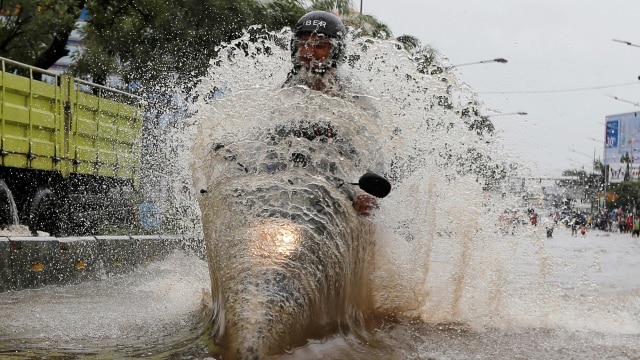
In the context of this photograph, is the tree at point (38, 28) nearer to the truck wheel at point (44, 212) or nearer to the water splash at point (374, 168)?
the truck wheel at point (44, 212)

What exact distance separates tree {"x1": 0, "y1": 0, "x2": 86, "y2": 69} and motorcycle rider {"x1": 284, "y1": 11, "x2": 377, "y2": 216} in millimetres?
12841

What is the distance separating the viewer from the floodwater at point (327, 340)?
5.48 m

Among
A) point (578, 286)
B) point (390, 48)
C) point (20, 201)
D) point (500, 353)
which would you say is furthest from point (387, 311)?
point (20, 201)

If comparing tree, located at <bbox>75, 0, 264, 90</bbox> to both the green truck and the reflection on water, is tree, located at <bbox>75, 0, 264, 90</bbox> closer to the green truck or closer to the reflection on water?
the green truck

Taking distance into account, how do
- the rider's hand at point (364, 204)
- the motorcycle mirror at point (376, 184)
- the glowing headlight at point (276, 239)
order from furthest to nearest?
1. the rider's hand at point (364, 204)
2. the motorcycle mirror at point (376, 184)
3. the glowing headlight at point (276, 239)

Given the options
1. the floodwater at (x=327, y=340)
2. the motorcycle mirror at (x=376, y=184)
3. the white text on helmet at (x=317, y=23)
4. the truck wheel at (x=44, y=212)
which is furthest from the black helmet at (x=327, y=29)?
the truck wheel at (x=44, y=212)

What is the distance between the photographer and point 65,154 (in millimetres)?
14344

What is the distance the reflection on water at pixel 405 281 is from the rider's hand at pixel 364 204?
20 centimetres

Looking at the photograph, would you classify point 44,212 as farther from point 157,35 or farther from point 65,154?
point 157,35

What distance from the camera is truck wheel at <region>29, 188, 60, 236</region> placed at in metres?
13.8

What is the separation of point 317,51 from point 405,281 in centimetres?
208

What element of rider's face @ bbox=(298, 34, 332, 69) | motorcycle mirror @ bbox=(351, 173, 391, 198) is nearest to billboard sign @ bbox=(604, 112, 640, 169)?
rider's face @ bbox=(298, 34, 332, 69)

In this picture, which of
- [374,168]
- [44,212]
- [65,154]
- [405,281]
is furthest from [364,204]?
[65,154]

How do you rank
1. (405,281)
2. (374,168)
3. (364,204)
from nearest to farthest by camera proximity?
(364,204) → (374,168) → (405,281)
